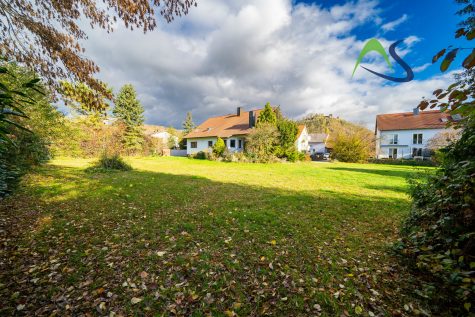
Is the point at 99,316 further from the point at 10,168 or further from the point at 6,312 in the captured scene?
the point at 10,168

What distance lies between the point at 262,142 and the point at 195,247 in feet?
58.5

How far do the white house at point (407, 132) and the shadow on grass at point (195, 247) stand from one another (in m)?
31.3

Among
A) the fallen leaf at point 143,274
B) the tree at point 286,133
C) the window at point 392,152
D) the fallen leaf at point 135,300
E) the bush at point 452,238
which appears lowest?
the fallen leaf at point 135,300

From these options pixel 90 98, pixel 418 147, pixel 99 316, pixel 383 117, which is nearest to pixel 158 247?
pixel 99 316

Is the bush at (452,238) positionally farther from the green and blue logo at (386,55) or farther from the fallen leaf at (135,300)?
the fallen leaf at (135,300)

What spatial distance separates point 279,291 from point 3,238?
4.58m

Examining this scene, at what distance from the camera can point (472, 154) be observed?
281cm

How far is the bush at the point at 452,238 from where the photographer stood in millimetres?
2170

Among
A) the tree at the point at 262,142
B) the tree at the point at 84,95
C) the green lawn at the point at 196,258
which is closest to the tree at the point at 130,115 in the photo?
the tree at the point at 262,142

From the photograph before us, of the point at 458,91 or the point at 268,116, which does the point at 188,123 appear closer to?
the point at 268,116

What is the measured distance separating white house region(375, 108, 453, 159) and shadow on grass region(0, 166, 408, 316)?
3130 cm

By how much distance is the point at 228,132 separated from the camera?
1073 inches

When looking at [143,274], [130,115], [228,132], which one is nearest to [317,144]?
[228,132]

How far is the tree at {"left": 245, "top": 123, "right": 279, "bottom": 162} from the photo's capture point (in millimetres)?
20734
